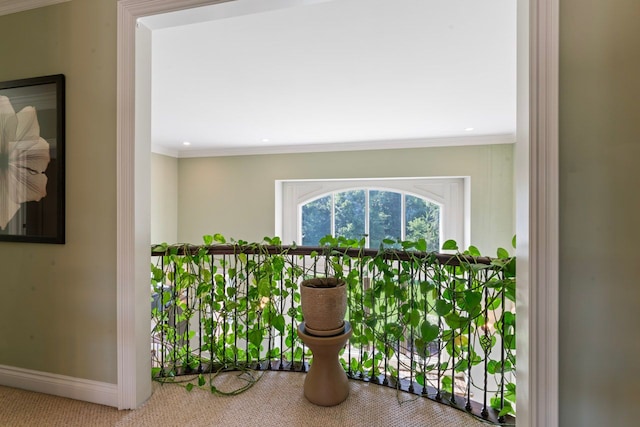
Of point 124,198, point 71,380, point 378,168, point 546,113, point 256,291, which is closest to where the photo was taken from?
point 546,113

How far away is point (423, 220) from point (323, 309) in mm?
3382

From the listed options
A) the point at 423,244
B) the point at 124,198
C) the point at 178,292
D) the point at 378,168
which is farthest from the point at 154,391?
the point at 378,168

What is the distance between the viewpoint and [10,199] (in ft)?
5.24

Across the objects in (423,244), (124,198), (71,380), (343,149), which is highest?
(343,149)

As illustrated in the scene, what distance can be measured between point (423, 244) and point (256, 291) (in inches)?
41.3

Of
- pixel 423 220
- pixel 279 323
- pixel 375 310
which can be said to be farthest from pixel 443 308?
pixel 423 220

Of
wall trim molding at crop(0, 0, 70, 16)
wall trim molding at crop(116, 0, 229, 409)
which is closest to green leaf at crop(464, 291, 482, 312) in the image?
wall trim molding at crop(116, 0, 229, 409)

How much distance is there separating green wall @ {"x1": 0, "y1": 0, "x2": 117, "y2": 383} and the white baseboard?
37 millimetres

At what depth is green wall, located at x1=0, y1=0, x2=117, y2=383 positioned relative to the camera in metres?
1.49

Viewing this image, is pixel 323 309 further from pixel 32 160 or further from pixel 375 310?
pixel 32 160

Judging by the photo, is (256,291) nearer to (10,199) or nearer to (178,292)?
(178,292)

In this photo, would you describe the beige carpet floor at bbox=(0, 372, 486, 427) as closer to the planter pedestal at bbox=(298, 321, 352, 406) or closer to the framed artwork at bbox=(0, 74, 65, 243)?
the planter pedestal at bbox=(298, 321, 352, 406)

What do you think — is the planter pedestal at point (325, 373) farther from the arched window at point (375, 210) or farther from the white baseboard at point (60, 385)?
the arched window at point (375, 210)

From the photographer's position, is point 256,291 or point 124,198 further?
point 256,291
